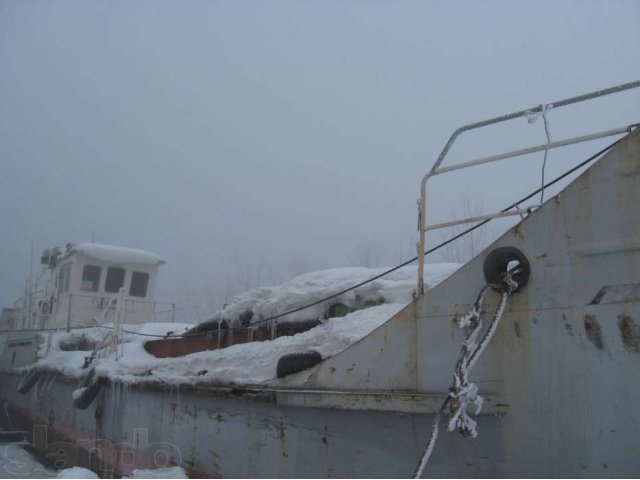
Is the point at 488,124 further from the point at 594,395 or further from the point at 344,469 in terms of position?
the point at 344,469

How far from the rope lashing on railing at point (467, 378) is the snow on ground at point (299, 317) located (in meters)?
1.29

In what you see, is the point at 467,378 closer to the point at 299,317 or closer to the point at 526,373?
the point at 526,373

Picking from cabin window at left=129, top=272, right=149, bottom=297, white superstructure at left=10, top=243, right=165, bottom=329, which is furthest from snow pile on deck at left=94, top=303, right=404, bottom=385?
cabin window at left=129, top=272, right=149, bottom=297

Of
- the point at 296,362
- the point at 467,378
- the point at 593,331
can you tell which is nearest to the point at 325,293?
the point at 296,362

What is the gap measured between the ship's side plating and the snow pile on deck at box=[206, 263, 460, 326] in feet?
3.75

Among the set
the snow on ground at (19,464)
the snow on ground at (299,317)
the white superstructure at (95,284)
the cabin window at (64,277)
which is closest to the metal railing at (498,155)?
the snow on ground at (299,317)

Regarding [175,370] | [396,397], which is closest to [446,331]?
[396,397]

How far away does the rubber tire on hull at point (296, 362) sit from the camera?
465 centimetres

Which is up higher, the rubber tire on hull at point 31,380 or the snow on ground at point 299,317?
the snow on ground at point 299,317

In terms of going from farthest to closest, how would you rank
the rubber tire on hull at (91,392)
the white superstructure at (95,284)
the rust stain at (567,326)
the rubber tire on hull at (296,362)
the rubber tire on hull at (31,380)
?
1. the white superstructure at (95,284)
2. the rubber tire on hull at (31,380)
3. the rubber tire on hull at (91,392)
4. the rubber tire on hull at (296,362)
5. the rust stain at (567,326)

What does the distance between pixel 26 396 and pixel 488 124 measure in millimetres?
14762

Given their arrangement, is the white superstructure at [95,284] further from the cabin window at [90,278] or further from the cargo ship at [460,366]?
the cargo ship at [460,366]

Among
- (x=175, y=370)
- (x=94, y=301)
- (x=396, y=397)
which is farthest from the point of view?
(x=94, y=301)

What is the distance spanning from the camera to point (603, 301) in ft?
10.1
